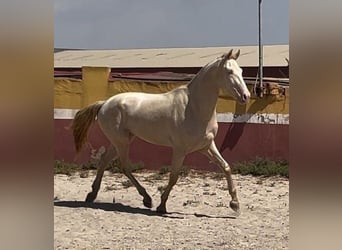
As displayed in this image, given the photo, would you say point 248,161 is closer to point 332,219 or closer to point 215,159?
point 215,159

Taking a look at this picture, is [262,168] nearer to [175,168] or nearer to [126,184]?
[126,184]

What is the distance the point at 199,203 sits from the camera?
17.9 ft

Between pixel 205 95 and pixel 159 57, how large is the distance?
367 inches

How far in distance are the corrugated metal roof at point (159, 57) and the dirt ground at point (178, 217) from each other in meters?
4.85

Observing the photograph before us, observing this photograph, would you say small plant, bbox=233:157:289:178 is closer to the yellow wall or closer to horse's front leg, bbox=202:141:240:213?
the yellow wall

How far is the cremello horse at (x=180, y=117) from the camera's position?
181 inches

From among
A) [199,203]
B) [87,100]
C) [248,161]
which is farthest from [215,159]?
[87,100]

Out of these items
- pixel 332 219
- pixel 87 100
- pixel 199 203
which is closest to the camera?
pixel 332 219

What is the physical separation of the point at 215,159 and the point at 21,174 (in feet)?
11.9

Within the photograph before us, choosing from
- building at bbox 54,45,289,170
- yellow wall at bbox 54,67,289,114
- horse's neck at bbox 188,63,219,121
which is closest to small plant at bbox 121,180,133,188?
building at bbox 54,45,289,170

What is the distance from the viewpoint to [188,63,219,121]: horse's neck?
4.69m

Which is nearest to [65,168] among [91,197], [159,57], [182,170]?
[182,170]

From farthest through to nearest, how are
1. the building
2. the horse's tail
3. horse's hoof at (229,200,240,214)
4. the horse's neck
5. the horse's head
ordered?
the building < the horse's tail < horse's hoof at (229,200,240,214) < the horse's neck < the horse's head

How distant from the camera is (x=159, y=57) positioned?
13.9m
